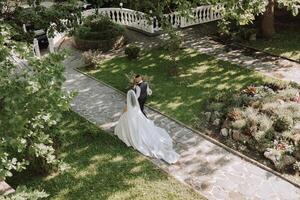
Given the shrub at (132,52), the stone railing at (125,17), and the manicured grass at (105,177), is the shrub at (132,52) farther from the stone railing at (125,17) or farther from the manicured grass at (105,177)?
the manicured grass at (105,177)

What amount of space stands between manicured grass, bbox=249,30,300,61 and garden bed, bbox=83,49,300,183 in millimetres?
2651

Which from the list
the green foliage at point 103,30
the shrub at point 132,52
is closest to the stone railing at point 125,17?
the green foliage at point 103,30

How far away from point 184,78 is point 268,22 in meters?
6.62

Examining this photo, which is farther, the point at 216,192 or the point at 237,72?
the point at 237,72

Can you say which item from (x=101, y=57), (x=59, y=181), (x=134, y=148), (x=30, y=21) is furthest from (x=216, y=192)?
(x=101, y=57)

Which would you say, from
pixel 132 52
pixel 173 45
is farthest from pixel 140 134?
pixel 132 52

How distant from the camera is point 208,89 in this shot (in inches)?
660

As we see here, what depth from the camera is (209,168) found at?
12211mm

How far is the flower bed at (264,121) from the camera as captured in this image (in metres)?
12.4

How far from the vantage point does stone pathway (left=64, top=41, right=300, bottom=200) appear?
11187 mm

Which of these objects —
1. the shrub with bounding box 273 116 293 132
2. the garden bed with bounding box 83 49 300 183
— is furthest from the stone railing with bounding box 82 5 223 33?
the shrub with bounding box 273 116 293 132

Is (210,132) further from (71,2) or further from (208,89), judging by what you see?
(71,2)

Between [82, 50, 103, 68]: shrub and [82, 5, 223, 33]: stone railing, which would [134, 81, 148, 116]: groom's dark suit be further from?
[82, 5, 223, 33]: stone railing

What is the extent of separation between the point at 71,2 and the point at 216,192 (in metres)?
6.36
